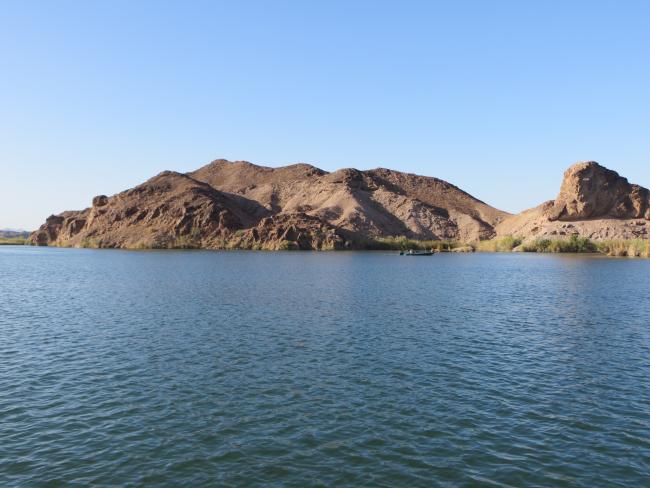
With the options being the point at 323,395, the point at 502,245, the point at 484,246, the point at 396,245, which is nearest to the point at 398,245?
the point at 396,245

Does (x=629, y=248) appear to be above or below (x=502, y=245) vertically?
below

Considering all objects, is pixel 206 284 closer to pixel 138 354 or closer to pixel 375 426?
pixel 138 354

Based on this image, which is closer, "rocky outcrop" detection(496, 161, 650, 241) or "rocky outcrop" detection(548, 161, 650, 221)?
"rocky outcrop" detection(496, 161, 650, 241)

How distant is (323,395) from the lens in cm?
1852

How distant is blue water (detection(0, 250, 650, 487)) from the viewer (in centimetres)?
1309

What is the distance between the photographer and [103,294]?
46656 millimetres

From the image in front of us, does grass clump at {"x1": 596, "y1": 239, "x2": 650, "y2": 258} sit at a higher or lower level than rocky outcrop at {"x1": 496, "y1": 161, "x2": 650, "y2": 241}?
lower

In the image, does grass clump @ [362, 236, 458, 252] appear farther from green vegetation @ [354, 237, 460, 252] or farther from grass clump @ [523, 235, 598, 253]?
grass clump @ [523, 235, 598, 253]

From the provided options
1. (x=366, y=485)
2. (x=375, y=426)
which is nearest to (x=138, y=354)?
(x=375, y=426)

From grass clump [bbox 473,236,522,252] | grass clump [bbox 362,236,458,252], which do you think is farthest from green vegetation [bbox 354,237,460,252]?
grass clump [bbox 473,236,522,252]

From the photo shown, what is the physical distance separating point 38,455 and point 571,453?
47.0 feet

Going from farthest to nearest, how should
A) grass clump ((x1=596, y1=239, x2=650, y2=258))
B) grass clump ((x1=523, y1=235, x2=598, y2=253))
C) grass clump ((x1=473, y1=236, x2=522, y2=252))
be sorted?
grass clump ((x1=473, y1=236, x2=522, y2=252)) → grass clump ((x1=523, y1=235, x2=598, y2=253)) → grass clump ((x1=596, y1=239, x2=650, y2=258))

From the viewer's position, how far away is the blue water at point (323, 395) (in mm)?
13094

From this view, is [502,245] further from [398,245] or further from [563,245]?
[398,245]
